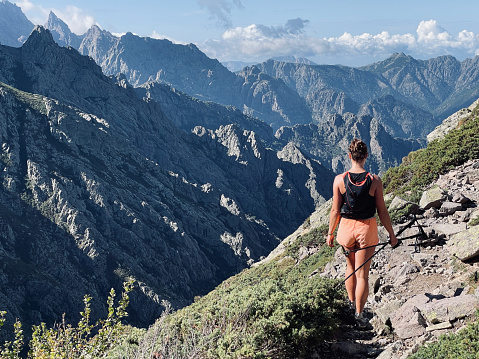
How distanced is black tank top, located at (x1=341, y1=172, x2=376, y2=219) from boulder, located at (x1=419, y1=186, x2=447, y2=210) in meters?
9.42

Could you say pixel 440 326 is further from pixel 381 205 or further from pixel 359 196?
pixel 359 196

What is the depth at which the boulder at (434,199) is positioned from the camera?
16.2 meters

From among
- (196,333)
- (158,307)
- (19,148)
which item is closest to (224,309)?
(196,333)

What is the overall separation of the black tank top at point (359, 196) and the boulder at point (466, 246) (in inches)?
185

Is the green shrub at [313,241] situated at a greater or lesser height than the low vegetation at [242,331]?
greater

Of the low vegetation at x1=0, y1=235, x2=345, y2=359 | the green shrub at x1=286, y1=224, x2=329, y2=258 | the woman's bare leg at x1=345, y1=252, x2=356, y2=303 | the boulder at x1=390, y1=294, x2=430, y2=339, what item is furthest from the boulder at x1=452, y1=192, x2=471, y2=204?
the green shrub at x1=286, y1=224, x2=329, y2=258

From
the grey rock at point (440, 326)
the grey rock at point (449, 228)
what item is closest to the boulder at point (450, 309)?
the grey rock at point (440, 326)

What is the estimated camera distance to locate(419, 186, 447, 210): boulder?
53.0 ft

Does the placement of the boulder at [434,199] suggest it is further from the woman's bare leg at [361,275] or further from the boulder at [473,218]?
the woman's bare leg at [361,275]

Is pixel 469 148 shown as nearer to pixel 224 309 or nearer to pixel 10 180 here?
pixel 224 309

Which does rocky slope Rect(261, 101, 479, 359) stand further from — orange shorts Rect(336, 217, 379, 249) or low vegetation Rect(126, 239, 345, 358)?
orange shorts Rect(336, 217, 379, 249)

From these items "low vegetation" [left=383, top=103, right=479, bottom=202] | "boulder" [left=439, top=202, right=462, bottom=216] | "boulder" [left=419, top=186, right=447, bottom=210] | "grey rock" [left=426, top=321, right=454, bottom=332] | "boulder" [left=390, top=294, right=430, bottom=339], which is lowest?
"grey rock" [left=426, top=321, right=454, bottom=332]

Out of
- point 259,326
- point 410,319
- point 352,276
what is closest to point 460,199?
point 410,319

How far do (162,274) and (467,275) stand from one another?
381 ft
